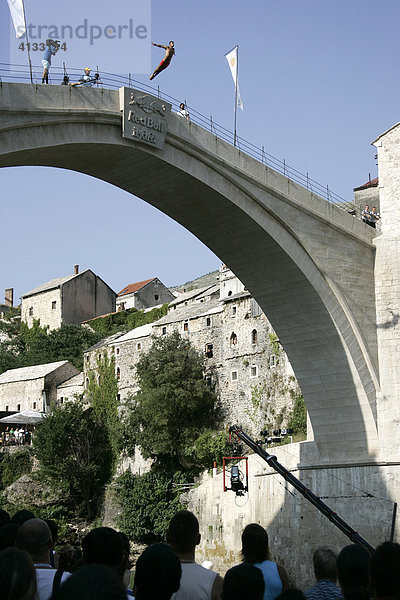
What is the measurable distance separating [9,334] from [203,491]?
3511 centimetres

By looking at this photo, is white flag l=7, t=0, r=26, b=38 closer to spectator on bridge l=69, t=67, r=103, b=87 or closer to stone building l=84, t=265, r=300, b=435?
spectator on bridge l=69, t=67, r=103, b=87

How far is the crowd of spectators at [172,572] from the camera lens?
3.30m

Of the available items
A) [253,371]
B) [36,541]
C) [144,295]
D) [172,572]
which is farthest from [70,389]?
[172,572]

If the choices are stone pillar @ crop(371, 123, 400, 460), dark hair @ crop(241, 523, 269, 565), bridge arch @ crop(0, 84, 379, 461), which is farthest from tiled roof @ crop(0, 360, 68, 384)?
dark hair @ crop(241, 523, 269, 565)

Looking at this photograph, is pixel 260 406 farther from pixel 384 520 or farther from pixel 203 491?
pixel 384 520

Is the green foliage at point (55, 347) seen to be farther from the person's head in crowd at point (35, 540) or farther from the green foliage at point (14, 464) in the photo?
the person's head in crowd at point (35, 540)

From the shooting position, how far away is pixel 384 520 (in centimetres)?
1705

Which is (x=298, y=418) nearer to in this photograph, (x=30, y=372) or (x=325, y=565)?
(x=30, y=372)

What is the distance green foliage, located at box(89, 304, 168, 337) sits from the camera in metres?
52.5

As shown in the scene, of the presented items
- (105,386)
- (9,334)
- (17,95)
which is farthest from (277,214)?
(9,334)

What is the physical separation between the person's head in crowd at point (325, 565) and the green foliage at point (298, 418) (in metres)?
26.6

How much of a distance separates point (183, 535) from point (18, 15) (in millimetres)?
11203

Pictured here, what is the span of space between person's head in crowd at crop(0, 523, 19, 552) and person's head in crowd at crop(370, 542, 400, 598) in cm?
231

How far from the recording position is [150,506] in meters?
34.7
